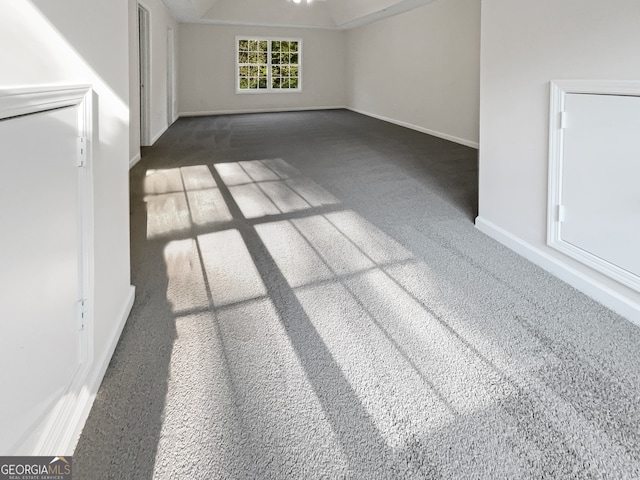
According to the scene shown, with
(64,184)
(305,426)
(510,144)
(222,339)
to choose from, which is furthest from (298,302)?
(510,144)

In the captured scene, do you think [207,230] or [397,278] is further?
[207,230]

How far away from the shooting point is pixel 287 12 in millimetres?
10484

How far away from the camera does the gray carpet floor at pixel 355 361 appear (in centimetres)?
122

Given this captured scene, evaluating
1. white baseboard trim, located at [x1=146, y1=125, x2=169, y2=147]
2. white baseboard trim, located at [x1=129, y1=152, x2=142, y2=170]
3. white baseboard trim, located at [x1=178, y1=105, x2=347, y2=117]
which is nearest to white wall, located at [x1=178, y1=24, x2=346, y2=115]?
white baseboard trim, located at [x1=178, y1=105, x2=347, y2=117]

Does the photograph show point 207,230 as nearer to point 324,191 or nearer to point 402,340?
point 324,191

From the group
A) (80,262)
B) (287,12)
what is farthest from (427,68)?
(80,262)

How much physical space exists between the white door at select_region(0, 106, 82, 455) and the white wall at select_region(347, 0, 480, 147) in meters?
6.19

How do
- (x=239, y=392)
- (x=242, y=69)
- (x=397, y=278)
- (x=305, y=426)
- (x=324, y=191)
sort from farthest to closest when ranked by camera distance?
1. (x=242, y=69)
2. (x=324, y=191)
3. (x=397, y=278)
4. (x=239, y=392)
5. (x=305, y=426)

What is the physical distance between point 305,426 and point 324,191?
2993 mm

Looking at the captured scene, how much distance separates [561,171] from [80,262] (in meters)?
2.26

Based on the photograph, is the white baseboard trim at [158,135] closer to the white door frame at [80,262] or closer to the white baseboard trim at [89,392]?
the white baseboard trim at [89,392]

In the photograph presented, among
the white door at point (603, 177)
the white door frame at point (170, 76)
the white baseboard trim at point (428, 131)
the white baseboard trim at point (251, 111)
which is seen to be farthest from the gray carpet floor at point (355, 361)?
the white baseboard trim at point (251, 111)

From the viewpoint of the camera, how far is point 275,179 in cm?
460

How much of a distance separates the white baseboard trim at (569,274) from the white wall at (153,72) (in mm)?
4211
